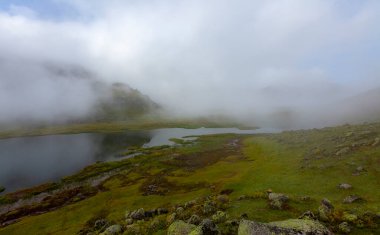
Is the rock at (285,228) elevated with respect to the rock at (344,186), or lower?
elevated

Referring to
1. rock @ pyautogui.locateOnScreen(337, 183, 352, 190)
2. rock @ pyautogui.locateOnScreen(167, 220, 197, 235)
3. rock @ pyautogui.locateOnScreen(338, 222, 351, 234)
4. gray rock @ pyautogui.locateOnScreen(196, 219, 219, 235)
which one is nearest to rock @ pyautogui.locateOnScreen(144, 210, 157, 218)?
rock @ pyautogui.locateOnScreen(167, 220, 197, 235)

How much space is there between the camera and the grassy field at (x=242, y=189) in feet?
109

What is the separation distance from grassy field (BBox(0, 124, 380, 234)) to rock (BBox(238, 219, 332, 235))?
15.8 ft

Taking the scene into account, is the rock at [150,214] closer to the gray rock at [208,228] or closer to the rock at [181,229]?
the rock at [181,229]

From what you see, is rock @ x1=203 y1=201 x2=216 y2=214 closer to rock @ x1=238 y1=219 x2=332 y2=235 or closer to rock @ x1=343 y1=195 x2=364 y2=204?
rock @ x1=238 y1=219 x2=332 y2=235

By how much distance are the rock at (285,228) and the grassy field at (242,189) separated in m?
4.82

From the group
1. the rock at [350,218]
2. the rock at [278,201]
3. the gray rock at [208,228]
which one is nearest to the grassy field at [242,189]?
the rock at [350,218]

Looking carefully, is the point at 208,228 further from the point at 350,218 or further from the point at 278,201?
the point at 350,218

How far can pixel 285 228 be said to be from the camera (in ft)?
63.5

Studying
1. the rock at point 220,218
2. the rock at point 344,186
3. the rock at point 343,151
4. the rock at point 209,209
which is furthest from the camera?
the rock at point 343,151

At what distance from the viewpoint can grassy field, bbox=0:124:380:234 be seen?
33156mm

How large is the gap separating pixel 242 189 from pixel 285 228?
3604 cm

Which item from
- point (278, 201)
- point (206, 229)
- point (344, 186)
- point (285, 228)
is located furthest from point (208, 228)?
point (344, 186)

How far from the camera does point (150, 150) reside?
135m
